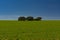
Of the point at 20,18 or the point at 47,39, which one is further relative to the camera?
the point at 20,18

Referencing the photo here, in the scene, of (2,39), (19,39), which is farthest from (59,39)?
(2,39)

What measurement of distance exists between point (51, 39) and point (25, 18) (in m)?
85.7

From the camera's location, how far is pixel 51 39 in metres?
16.6

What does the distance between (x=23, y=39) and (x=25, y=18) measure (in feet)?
282

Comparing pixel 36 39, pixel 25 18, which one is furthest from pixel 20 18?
pixel 36 39

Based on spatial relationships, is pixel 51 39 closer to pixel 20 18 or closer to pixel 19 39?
pixel 19 39

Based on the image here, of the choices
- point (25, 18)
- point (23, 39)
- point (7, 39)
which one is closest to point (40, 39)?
point (23, 39)

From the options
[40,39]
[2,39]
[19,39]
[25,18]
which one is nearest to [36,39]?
Answer: [40,39]

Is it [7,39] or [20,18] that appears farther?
[20,18]

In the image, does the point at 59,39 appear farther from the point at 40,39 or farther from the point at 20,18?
the point at 20,18

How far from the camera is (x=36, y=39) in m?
16.6

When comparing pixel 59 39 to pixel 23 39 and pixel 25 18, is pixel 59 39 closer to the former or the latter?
pixel 23 39

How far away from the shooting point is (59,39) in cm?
1641

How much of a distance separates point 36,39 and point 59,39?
175 centimetres
